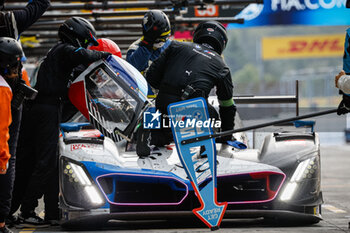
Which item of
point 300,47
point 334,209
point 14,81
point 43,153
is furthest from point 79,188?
point 300,47

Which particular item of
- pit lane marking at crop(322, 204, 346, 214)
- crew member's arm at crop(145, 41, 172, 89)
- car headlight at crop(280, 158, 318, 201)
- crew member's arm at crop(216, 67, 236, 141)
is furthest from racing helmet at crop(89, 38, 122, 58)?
pit lane marking at crop(322, 204, 346, 214)

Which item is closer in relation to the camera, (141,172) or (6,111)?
(6,111)

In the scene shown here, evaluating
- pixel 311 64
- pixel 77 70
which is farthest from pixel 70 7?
pixel 311 64

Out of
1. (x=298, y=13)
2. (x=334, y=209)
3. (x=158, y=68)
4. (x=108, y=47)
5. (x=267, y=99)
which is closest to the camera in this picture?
(x=158, y=68)

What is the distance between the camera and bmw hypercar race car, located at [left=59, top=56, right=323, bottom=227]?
6.57 meters

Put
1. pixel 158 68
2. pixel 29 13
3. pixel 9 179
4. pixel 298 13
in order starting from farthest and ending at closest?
pixel 298 13 < pixel 158 68 < pixel 29 13 < pixel 9 179

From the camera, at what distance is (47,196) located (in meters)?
7.30

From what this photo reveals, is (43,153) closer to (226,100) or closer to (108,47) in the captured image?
(108,47)

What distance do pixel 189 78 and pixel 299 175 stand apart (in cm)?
132

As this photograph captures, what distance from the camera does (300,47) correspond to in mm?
101750

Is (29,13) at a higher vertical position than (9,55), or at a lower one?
higher

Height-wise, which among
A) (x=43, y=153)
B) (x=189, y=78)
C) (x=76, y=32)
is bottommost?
(x=43, y=153)

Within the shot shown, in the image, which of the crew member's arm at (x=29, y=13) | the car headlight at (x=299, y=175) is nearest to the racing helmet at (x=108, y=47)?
the crew member's arm at (x=29, y=13)

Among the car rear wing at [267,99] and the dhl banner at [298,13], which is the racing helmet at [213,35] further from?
the dhl banner at [298,13]
